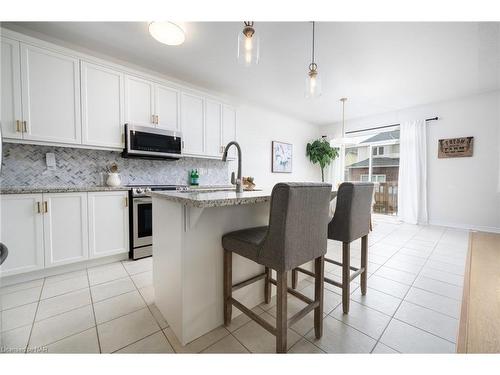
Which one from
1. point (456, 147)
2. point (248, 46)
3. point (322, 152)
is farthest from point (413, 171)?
point (248, 46)

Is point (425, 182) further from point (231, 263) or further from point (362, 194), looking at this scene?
point (231, 263)

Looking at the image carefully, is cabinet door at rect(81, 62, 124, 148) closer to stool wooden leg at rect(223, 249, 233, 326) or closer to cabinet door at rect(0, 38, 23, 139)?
cabinet door at rect(0, 38, 23, 139)

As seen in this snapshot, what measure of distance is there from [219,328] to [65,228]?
1887 millimetres

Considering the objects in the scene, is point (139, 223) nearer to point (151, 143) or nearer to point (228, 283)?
point (151, 143)

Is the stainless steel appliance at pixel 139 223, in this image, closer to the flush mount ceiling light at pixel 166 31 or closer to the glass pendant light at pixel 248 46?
the flush mount ceiling light at pixel 166 31

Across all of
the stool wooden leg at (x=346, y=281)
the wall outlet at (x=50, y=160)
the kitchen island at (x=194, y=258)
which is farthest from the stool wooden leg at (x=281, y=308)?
the wall outlet at (x=50, y=160)

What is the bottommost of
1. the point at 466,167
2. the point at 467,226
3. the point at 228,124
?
the point at 467,226

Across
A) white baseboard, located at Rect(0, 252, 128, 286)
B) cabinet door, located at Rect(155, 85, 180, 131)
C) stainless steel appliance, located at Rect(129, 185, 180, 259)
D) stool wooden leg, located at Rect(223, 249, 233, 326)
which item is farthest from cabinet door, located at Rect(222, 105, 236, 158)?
stool wooden leg, located at Rect(223, 249, 233, 326)

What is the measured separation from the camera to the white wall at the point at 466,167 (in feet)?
12.0

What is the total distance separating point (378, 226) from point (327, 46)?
3.60 metres

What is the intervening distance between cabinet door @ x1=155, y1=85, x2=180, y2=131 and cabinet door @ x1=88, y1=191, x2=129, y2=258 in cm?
113

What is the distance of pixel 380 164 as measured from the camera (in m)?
5.20

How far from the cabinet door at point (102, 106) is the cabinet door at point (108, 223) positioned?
25.7 inches
